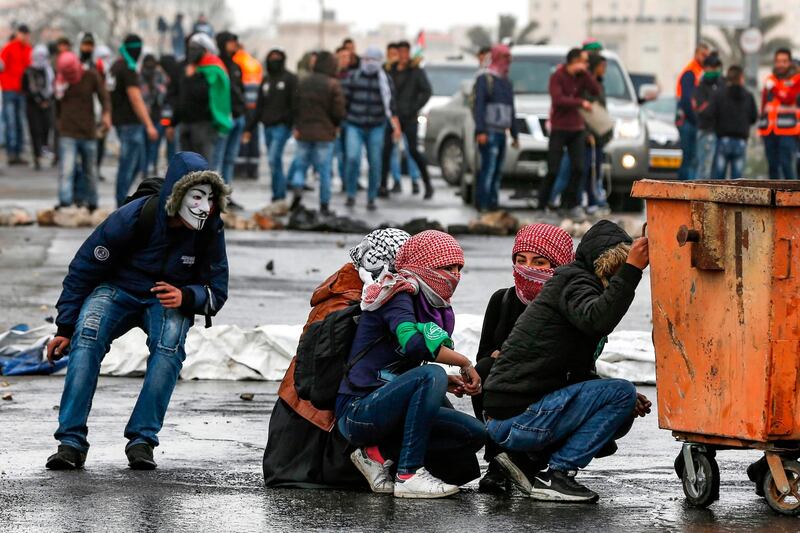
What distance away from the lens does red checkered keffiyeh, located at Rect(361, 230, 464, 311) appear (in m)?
6.22

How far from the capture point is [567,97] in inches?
710

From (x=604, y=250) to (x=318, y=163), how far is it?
12.7m

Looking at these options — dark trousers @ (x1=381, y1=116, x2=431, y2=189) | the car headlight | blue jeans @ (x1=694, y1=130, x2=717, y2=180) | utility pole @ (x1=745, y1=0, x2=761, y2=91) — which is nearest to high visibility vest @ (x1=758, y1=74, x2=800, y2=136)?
blue jeans @ (x1=694, y1=130, x2=717, y2=180)

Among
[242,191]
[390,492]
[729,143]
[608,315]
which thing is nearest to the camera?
[608,315]

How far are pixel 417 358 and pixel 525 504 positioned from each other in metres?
0.64

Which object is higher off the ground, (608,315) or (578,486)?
(608,315)

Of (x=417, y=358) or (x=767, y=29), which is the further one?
(x=767, y=29)

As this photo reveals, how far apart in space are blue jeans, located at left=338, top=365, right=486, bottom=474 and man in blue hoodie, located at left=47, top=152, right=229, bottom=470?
35.2 inches

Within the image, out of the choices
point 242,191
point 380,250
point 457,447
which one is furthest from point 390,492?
point 242,191

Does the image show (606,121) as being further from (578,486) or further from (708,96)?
(578,486)

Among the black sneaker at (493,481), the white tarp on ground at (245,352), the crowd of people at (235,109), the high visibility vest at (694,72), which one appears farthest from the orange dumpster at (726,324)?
the high visibility vest at (694,72)

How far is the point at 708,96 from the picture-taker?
814 inches

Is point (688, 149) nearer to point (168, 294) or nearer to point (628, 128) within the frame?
point (628, 128)

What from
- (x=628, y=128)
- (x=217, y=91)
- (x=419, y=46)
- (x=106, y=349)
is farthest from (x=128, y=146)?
(x=106, y=349)
